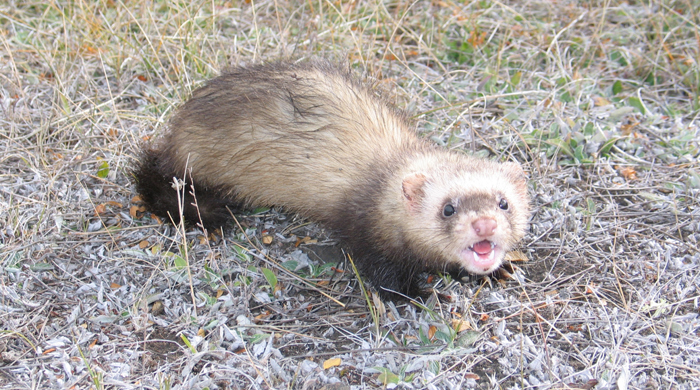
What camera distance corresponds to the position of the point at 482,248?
340 cm

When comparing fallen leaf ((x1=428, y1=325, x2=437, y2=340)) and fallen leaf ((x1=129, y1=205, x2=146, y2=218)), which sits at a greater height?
fallen leaf ((x1=428, y1=325, x2=437, y2=340))

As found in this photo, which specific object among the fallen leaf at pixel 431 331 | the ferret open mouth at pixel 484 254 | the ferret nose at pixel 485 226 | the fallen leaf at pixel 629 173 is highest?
the ferret nose at pixel 485 226

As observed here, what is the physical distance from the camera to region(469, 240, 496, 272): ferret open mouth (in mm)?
3383

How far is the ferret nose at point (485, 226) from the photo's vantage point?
3.22 meters

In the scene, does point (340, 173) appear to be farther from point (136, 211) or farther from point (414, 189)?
point (136, 211)

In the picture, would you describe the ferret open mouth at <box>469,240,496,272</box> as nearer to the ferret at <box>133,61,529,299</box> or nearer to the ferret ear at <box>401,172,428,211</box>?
the ferret at <box>133,61,529,299</box>

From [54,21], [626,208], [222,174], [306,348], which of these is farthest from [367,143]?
[54,21]

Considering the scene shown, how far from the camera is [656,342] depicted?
3525 mm

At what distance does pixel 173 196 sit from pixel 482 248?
7.65 feet

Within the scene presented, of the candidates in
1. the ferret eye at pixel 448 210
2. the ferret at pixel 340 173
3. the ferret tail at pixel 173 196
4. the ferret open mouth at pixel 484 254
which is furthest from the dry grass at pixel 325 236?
the ferret eye at pixel 448 210

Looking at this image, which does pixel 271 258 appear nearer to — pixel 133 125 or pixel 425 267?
pixel 425 267

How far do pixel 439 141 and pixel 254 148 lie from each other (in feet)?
5.27

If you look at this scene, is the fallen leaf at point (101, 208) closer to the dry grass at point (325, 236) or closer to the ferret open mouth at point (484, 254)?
the dry grass at point (325, 236)

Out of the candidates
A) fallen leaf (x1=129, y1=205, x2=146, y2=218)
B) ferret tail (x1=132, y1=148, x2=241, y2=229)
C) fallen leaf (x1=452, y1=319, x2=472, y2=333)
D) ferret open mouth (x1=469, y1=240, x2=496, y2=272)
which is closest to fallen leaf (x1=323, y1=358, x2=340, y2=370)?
fallen leaf (x1=452, y1=319, x2=472, y2=333)
